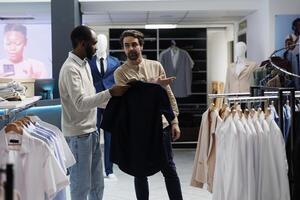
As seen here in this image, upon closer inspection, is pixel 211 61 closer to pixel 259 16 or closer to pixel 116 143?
pixel 259 16

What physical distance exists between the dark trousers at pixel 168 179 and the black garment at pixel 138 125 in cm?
9

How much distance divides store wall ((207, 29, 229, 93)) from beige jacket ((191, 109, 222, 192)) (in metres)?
7.17

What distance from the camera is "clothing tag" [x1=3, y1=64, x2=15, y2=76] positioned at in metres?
9.49

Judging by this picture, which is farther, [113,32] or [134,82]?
[113,32]

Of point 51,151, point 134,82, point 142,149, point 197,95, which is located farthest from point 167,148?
point 197,95

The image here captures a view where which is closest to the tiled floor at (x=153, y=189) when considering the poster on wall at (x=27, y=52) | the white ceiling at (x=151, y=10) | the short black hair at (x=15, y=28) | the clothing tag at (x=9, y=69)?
the white ceiling at (x=151, y=10)

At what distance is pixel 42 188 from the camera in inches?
96.7

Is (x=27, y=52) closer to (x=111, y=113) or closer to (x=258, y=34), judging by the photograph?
(x=258, y=34)

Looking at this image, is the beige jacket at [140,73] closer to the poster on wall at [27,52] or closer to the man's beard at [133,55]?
the man's beard at [133,55]

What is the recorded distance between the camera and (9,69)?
377 inches

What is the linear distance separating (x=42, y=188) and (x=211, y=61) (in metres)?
8.47

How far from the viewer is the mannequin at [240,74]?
247 inches

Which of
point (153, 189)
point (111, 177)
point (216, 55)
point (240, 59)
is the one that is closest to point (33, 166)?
point (153, 189)

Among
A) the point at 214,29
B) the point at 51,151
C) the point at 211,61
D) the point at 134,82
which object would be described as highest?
the point at 214,29
